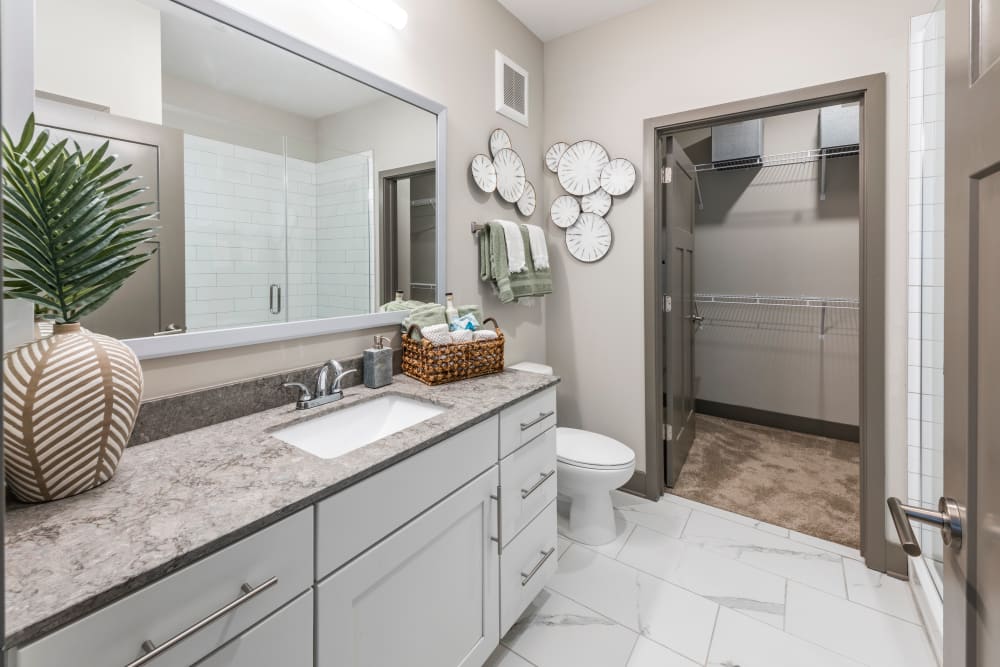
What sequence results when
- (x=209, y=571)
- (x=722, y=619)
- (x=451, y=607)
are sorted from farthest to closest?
(x=722, y=619) → (x=451, y=607) → (x=209, y=571)

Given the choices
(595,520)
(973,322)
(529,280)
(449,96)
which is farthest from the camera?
(529,280)

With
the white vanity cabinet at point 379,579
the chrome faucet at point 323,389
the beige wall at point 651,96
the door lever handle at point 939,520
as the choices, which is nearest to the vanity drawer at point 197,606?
the white vanity cabinet at point 379,579

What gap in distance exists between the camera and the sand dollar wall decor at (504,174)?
216 centimetres

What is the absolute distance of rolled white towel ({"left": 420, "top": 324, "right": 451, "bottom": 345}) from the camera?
1671 millimetres

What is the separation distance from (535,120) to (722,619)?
97.0 inches

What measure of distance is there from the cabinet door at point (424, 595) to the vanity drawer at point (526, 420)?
0.40 ft

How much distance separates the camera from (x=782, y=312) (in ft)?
11.6

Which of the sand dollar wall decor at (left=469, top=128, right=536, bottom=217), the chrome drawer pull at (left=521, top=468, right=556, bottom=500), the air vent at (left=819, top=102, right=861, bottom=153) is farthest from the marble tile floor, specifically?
the air vent at (left=819, top=102, right=861, bottom=153)

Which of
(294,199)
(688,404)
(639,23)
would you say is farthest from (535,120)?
(688,404)

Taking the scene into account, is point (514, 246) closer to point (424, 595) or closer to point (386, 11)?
point (386, 11)

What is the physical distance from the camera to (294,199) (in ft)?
4.73

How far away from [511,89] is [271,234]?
1555 millimetres

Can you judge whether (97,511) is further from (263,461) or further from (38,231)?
(38,231)

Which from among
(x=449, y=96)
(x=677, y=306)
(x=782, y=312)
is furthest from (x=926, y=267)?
(x=449, y=96)
